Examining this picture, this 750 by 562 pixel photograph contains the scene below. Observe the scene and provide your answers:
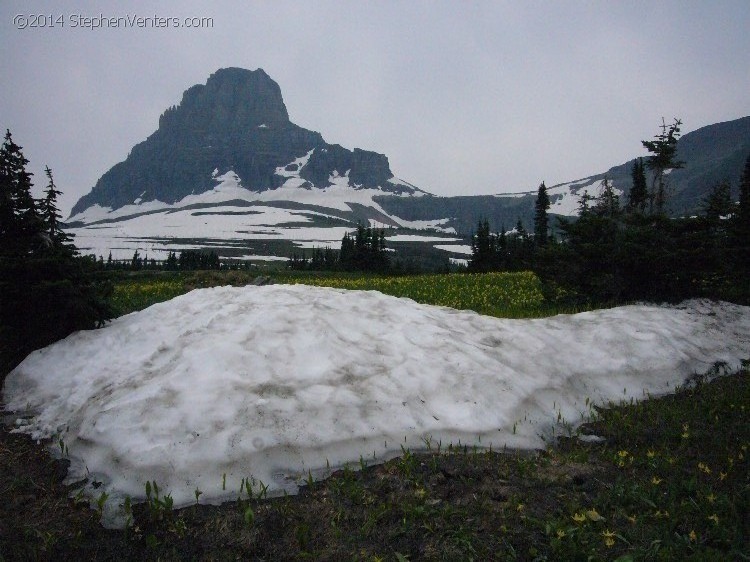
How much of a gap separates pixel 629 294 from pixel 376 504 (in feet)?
35.0

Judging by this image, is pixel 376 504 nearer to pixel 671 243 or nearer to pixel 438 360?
pixel 438 360

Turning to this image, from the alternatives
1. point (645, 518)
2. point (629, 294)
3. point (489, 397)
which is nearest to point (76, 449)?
point (489, 397)

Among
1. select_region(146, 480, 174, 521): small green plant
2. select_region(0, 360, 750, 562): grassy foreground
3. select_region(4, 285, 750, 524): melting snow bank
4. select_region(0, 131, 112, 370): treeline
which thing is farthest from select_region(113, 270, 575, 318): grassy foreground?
select_region(146, 480, 174, 521): small green plant

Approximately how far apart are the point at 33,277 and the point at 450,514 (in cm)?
734

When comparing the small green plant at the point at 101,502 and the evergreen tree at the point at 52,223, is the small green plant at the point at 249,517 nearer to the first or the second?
the small green plant at the point at 101,502

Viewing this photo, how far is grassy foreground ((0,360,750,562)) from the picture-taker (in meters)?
3.27

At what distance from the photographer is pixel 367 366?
5.93 meters

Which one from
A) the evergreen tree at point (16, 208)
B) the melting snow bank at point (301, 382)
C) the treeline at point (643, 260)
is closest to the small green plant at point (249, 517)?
the melting snow bank at point (301, 382)

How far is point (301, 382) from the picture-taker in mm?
5352

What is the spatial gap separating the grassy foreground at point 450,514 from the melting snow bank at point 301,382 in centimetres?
30

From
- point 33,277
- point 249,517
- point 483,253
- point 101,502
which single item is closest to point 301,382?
point 249,517

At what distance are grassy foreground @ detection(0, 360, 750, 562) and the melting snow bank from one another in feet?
0.98

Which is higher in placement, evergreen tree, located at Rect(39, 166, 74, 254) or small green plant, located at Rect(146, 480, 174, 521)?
evergreen tree, located at Rect(39, 166, 74, 254)

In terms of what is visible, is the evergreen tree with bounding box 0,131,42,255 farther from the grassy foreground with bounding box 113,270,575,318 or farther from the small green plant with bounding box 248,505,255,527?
the small green plant with bounding box 248,505,255,527
